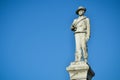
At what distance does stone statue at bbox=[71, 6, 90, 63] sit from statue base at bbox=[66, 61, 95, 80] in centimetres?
50

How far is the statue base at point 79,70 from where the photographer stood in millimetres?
15541

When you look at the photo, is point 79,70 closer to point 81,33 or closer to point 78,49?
point 78,49

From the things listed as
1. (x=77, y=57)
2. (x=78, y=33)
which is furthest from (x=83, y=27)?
(x=77, y=57)

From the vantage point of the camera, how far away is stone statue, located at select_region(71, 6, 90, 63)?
16250 mm

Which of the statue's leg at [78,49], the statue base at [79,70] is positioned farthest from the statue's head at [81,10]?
the statue base at [79,70]

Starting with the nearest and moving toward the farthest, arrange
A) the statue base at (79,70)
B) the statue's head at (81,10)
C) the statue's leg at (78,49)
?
the statue base at (79,70)
the statue's leg at (78,49)
the statue's head at (81,10)

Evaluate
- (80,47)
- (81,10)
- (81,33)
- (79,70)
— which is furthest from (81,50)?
(81,10)

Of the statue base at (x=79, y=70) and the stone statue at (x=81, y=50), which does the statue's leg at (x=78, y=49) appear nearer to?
the stone statue at (x=81, y=50)

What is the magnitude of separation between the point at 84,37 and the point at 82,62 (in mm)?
1385

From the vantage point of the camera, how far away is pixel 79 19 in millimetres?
17047

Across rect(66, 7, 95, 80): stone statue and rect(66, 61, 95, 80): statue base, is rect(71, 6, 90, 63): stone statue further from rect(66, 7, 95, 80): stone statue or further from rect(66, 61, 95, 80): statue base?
rect(66, 61, 95, 80): statue base

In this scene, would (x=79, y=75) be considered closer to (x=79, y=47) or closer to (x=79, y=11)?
(x=79, y=47)

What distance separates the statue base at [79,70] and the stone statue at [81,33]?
19.6 inches

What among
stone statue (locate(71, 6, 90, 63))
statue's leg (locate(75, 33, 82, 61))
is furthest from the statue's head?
statue's leg (locate(75, 33, 82, 61))
